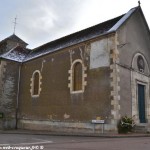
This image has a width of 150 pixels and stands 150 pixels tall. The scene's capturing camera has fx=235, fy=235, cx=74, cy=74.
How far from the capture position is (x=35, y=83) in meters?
18.8

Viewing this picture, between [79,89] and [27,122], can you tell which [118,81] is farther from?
[27,122]

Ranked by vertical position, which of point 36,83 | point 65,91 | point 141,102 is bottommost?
point 141,102

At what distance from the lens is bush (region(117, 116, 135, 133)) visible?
12472mm

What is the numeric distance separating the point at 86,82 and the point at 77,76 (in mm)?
1158

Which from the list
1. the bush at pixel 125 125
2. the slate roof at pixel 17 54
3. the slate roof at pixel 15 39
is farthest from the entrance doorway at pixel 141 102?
the slate roof at pixel 15 39

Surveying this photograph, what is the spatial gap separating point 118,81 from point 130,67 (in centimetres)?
200

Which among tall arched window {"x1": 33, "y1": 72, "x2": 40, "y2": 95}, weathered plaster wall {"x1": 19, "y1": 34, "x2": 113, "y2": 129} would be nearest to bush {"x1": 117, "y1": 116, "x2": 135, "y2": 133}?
weathered plaster wall {"x1": 19, "y1": 34, "x2": 113, "y2": 129}

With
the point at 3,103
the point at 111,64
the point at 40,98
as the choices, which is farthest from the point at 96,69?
the point at 3,103

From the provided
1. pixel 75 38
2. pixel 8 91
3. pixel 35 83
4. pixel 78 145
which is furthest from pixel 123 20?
pixel 8 91

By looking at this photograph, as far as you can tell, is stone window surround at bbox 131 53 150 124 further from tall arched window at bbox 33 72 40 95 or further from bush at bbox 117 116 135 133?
tall arched window at bbox 33 72 40 95

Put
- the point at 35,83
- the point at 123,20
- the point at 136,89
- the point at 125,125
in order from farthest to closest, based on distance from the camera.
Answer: the point at 35,83
the point at 136,89
the point at 123,20
the point at 125,125

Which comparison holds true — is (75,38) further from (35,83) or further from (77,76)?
(35,83)

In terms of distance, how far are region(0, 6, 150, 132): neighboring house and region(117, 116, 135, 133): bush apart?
0.27 m

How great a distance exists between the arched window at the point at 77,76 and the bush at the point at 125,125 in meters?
3.45
